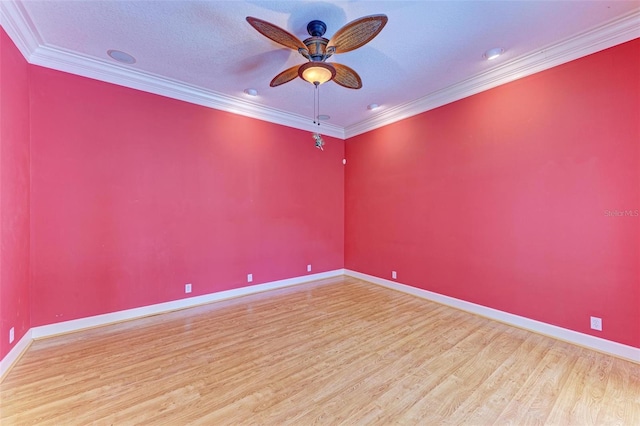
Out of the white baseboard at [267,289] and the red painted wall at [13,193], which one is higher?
the red painted wall at [13,193]

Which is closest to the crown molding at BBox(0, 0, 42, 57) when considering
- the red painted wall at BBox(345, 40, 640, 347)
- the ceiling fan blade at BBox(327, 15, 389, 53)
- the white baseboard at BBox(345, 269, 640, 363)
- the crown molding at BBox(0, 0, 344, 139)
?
the crown molding at BBox(0, 0, 344, 139)

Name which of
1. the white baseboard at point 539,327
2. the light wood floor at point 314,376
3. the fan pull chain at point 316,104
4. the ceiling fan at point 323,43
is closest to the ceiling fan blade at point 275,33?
the ceiling fan at point 323,43

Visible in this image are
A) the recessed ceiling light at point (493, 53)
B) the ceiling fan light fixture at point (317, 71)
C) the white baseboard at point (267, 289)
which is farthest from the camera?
the recessed ceiling light at point (493, 53)

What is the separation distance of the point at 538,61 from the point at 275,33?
2843 millimetres

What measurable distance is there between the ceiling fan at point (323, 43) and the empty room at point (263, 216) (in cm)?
2

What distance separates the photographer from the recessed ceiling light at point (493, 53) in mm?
2772

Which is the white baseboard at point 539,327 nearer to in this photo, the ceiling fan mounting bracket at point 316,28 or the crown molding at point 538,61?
the crown molding at point 538,61

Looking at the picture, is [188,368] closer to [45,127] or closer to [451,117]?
[45,127]

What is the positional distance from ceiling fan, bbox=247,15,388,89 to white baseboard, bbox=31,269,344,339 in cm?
309

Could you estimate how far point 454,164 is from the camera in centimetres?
371

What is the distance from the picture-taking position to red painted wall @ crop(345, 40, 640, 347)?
2432 millimetres

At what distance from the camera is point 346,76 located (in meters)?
2.59

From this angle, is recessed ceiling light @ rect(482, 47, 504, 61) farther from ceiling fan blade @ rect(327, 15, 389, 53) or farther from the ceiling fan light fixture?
the ceiling fan light fixture

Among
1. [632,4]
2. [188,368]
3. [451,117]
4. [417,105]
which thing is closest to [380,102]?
[417,105]
